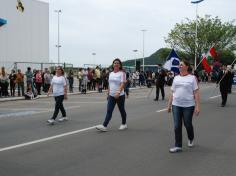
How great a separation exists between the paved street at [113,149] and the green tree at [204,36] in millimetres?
61198

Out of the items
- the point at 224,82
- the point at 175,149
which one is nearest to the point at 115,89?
the point at 175,149

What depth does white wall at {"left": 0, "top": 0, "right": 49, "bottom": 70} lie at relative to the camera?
4109 centimetres

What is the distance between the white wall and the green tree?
104 ft

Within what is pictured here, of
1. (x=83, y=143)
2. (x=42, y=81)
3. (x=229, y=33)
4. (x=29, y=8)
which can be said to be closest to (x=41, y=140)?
(x=83, y=143)

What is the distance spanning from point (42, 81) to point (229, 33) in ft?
174

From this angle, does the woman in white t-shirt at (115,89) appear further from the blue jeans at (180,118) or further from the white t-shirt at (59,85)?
the blue jeans at (180,118)

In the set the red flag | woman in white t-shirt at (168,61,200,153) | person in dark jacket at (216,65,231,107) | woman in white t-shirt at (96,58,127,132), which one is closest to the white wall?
the red flag

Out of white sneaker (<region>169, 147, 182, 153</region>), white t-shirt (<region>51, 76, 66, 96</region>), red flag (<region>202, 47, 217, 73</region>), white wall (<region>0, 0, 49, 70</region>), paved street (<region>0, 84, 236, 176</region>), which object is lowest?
paved street (<region>0, 84, 236, 176</region>)

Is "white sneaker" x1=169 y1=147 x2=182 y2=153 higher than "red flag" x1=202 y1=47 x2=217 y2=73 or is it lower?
lower

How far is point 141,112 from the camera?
1538 cm

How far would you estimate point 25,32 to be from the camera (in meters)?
44.1

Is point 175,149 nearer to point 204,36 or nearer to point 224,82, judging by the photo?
point 224,82

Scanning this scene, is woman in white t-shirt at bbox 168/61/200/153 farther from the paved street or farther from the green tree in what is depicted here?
the green tree

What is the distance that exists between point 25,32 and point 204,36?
119 feet
